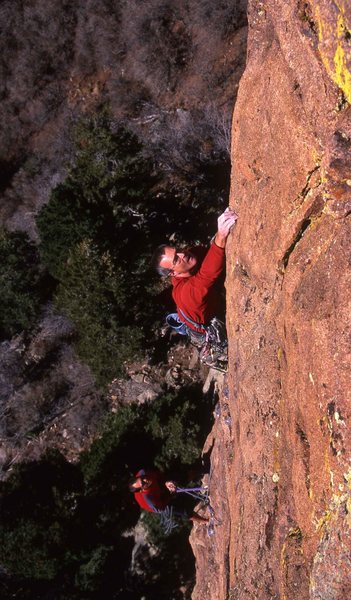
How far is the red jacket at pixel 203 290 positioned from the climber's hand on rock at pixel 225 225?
3.0 inches

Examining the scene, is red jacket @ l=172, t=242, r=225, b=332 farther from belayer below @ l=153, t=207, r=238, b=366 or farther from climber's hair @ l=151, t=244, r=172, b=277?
climber's hair @ l=151, t=244, r=172, b=277

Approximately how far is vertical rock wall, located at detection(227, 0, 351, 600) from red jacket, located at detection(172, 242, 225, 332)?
262 millimetres

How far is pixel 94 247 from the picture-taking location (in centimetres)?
1005

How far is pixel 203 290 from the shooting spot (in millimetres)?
5320

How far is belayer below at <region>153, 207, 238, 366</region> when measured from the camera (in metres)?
5.06

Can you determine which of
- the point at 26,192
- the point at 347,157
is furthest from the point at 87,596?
the point at 26,192

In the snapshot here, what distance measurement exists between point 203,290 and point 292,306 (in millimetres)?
1882

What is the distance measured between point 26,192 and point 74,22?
292 inches

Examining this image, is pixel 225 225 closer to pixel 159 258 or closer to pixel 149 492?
pixel 159 258

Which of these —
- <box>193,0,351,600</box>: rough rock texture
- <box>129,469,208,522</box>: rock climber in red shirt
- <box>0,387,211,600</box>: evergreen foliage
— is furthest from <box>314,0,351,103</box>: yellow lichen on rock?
<box>0,387,211,600</box>: evergreen foliage

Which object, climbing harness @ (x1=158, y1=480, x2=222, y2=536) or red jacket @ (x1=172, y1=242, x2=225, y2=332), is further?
climbing harness @ (x1=158, y1=480, x2=222, y2=536)

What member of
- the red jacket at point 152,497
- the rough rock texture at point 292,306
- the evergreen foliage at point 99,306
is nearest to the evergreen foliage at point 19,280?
the evergreen foliage at point 99,306

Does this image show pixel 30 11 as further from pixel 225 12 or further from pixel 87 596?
pixel 87 596

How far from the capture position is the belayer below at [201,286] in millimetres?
5062
